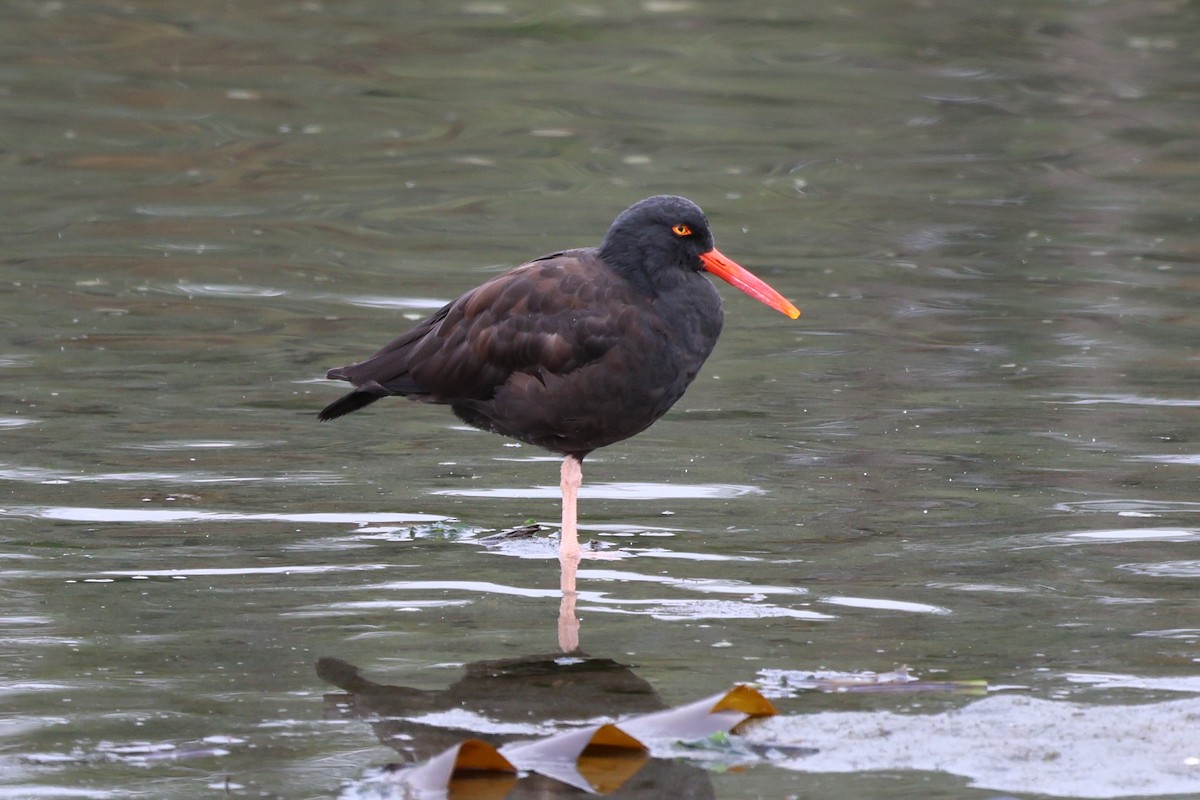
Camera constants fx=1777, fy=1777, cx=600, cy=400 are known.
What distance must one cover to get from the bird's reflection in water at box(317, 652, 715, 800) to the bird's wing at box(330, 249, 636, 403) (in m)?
1.51

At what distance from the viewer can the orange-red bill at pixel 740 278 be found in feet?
23.6

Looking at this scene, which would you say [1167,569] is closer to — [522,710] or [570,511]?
[570,511]

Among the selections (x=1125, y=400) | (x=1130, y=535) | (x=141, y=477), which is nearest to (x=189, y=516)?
(x=141, y=477)

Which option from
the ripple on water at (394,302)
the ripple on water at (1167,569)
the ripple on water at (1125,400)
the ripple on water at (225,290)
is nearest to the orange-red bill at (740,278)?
the ripple on water at (1167,569)

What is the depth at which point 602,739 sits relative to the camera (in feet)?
15.8

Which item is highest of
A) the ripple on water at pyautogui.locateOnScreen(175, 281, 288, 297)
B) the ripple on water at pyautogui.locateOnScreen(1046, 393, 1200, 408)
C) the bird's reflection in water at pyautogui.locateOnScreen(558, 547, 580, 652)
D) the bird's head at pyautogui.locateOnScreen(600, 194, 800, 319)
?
the bird's head at pyautogui.locateOnScreen(600, 194, 800, 319)

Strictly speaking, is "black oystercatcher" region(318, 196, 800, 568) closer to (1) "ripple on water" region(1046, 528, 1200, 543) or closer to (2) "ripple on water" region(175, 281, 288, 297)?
(1) "ripple on water" region(1046, 528, 1200, 543)

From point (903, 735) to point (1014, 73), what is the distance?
1541cm

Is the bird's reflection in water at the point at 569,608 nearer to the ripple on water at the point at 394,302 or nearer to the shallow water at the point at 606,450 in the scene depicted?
the shallow water at the point at 606,450

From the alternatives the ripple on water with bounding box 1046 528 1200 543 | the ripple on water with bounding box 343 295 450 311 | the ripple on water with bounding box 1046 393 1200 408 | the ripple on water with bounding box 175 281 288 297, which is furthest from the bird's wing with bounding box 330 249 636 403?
the ripple on water with bounding box 175 281 288 297

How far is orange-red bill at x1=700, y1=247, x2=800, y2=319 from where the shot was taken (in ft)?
23.6

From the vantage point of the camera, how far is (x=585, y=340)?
6824 millimetres

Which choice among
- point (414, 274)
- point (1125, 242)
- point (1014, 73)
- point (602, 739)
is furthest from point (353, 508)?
point (1014, 73)

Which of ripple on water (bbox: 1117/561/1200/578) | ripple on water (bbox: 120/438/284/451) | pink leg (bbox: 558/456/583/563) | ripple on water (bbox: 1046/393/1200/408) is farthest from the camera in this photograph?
ripple on water (bbox: 1046/393/1200/408)
